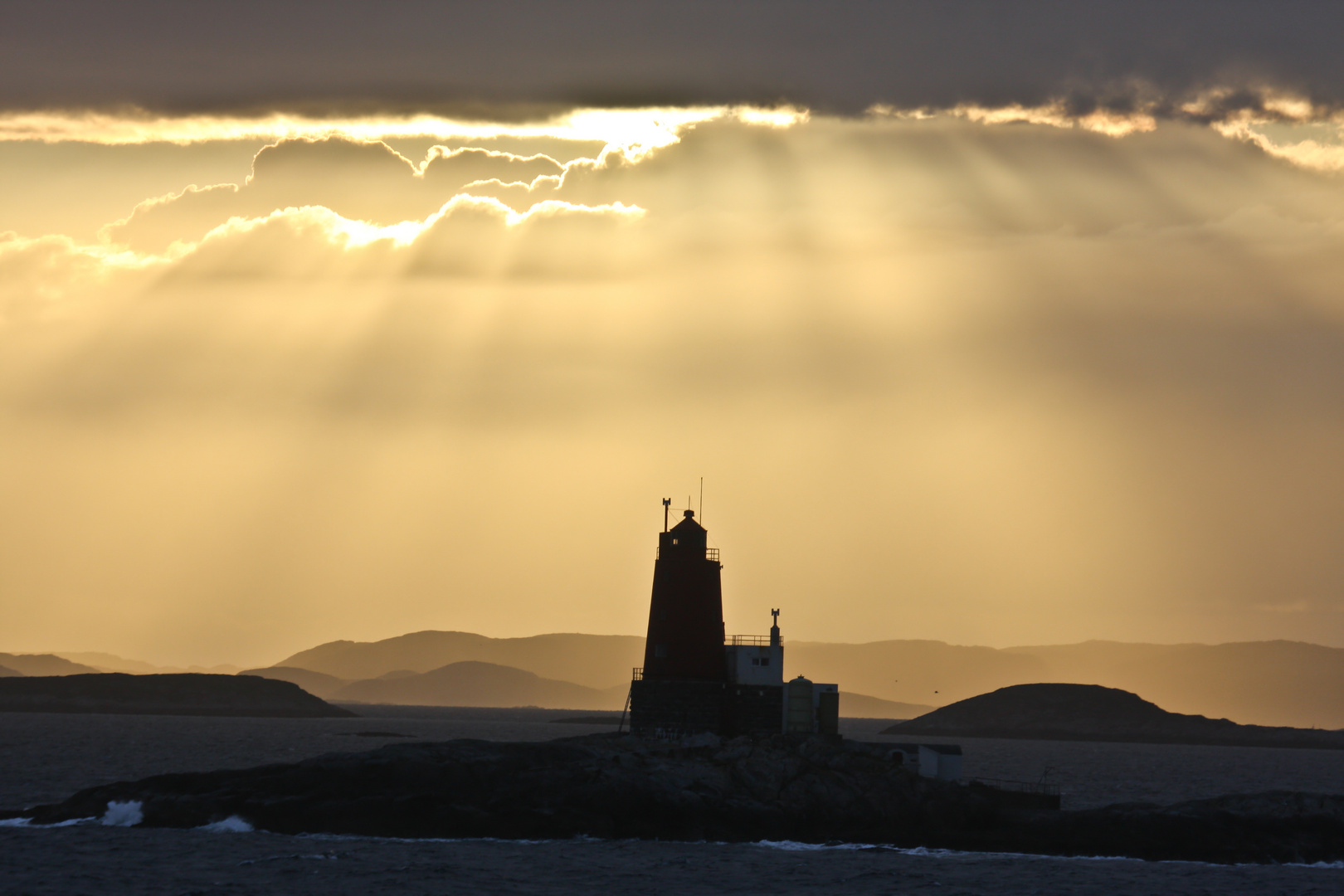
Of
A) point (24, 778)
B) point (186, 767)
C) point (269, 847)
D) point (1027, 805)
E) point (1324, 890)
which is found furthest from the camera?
point (186, 767)

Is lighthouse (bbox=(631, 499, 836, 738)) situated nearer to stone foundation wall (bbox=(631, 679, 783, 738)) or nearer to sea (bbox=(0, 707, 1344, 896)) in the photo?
stone foundation wall (bbox=(631, 679, 783, 738))

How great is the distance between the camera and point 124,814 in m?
61.8

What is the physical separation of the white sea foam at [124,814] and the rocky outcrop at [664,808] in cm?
7

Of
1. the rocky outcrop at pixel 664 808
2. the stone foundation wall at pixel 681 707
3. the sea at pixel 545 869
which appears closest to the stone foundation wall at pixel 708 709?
the stone foundation wall at pixel 681 707

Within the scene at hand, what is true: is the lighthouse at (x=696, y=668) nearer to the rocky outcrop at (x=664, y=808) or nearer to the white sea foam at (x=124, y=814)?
the rocky outcrop at (x=664, y=808)

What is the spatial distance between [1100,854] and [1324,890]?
9.51 metres

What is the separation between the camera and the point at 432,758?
62031 mm

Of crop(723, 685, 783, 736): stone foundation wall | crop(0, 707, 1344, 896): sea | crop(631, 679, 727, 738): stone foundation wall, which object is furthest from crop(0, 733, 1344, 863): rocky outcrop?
crop(723, 685, 783, 736): stone foundation wall

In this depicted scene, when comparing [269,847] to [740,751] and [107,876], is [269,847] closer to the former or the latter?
[107,876]

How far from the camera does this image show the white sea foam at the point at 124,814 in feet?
202

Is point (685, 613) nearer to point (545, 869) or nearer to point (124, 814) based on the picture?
point (545, 869)

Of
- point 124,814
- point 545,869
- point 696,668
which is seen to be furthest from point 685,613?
point 124,814

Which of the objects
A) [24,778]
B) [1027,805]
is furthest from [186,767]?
[1027,805]

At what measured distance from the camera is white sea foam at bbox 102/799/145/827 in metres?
61.4
